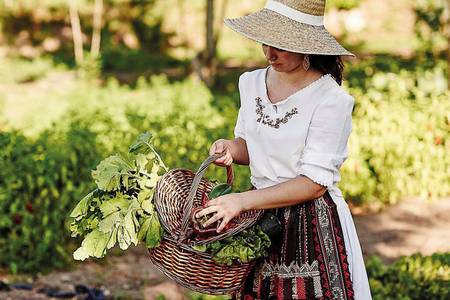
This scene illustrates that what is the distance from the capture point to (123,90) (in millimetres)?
9586

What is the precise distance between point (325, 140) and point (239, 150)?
43cm

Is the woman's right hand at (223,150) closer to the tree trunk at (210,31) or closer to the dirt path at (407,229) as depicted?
the dirt path at (407,229)

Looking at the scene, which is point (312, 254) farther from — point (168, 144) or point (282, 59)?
point (168, 144)

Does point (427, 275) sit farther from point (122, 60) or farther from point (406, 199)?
point (122, 60)

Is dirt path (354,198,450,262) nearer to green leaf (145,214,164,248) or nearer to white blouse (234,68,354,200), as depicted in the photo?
white blouse (234,68,354,200)

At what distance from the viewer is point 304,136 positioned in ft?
8.34

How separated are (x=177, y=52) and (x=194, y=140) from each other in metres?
11.0

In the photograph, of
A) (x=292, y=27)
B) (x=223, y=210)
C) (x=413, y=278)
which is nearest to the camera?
(x=223, y=210)

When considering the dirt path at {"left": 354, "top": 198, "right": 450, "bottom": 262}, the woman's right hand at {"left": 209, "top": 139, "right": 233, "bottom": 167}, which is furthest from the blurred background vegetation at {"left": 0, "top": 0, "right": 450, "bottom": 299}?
the woman's right hand at {"left": 209, "top": 139, "right": 233, "bottom": 167}

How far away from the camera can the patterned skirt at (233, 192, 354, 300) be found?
2.65 metres

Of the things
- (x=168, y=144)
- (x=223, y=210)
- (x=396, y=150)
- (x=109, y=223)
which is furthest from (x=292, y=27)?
(x=396, y=150)

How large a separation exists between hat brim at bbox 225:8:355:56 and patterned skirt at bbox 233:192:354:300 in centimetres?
49

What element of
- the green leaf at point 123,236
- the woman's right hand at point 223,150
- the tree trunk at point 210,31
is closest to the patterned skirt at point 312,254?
the woman's right hand at point 223,150

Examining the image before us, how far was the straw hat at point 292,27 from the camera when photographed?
2516 millimetres
